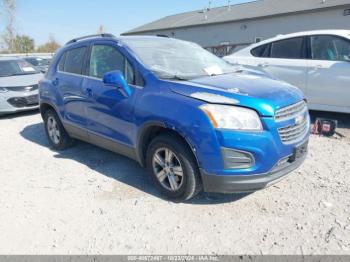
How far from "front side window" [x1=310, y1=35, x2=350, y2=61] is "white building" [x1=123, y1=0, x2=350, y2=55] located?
323 inches

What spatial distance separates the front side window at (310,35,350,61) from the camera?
5.72 m

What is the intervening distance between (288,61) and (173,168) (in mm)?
4006

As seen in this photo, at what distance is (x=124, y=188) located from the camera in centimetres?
398

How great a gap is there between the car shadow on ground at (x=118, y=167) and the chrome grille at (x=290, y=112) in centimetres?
102

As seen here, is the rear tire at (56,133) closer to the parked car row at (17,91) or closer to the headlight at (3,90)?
the parked car row at (17,91)

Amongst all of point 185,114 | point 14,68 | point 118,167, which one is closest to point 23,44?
point 14,68

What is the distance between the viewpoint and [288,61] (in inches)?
248

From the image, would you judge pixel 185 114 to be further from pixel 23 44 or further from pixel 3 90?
pixel 23 44

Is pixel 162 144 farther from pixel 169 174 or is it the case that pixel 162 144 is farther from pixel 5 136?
pixel 5 136

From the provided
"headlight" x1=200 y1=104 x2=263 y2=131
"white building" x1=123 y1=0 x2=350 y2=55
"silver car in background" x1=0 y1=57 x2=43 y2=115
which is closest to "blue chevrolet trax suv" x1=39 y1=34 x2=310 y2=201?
"headlight" x1=200 y1=104 x2=263 y2=131

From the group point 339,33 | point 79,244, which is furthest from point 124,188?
point 339,33

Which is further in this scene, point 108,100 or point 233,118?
point 108,100

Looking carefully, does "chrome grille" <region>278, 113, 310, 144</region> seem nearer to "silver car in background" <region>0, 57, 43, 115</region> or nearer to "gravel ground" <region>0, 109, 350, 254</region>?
"gravel ground" <region>0, 109, 350, 254</region>

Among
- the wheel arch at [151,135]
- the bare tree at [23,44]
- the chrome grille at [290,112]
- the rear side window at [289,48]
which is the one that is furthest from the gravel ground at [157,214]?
the bare tree at [23,44]
